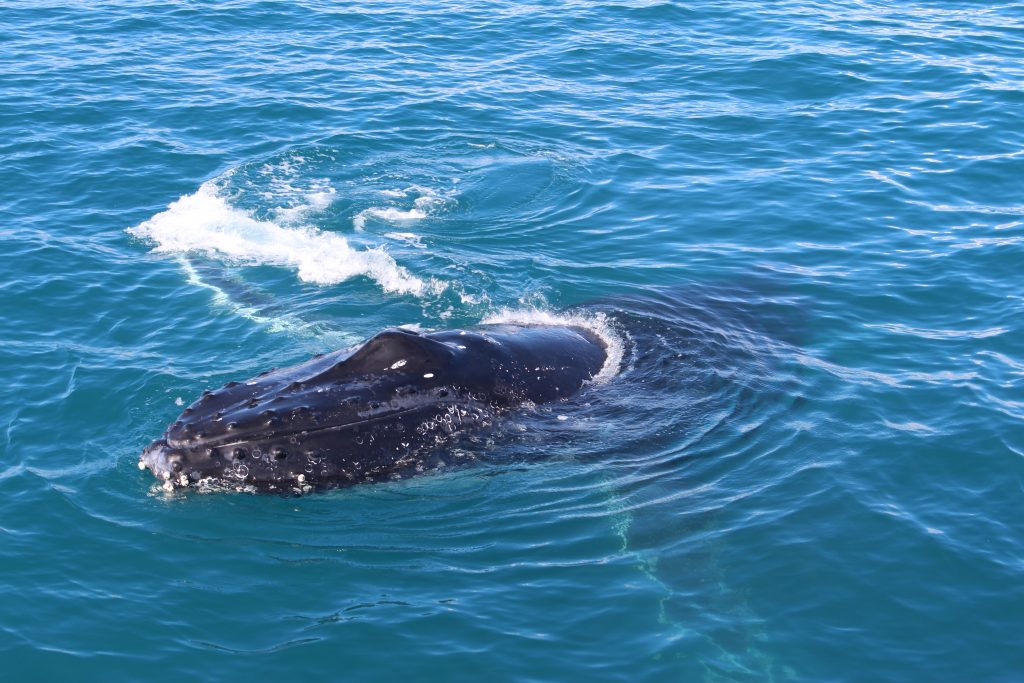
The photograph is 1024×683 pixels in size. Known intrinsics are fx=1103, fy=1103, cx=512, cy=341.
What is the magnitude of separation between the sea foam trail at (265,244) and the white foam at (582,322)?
1.83 m

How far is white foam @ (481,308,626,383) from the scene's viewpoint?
60.5 ft

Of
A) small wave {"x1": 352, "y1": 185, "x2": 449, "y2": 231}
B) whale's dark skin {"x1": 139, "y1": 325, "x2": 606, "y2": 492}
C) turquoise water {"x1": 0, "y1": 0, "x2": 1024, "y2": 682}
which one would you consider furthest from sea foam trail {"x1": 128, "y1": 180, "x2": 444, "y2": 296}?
whale's dark skin {"x1": 139, "y1": 325, "x2": 606, "y2": 492}

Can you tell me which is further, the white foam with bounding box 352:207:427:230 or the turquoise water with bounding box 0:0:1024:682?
the white foam with bounding box 352:207:427:230

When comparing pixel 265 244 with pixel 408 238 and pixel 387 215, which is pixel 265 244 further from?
pixel 408 238

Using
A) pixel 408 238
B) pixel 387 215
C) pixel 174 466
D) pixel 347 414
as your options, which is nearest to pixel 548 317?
pixel 408 238

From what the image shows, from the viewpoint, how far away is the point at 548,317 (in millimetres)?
20656

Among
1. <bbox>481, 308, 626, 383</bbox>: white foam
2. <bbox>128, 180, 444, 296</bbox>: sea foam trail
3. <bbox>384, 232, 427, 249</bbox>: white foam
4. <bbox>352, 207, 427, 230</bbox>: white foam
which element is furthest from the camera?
<bbox>352, 207, 427, 230</bbox>: white foam

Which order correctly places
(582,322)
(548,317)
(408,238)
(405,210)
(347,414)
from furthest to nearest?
(405,210), (408,238), (548,317), (582,322), (347,414)

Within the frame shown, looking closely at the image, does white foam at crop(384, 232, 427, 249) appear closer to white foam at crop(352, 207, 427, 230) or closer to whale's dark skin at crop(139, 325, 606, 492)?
white foam at crop(352, 207, 427, 230)

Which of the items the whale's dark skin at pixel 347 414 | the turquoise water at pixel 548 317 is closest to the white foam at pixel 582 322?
the turquoise water at pixel 548 317

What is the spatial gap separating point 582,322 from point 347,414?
6731 millimetres

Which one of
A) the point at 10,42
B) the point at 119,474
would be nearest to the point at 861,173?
the point at 119,474

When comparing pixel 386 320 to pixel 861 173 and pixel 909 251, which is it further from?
pixel 861 173

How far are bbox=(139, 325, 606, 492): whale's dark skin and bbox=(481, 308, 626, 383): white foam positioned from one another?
2468mm
